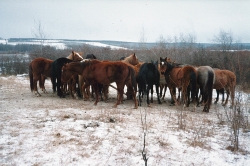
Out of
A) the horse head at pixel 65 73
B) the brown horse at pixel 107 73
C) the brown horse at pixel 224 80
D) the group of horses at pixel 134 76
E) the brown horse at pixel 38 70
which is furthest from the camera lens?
the brown horse at pixel 38 70

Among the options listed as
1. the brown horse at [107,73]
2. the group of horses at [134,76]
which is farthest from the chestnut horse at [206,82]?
the brown horse at [107,73]

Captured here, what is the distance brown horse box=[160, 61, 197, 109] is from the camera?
30.2 feet

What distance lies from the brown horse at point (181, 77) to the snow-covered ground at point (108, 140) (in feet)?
7.00

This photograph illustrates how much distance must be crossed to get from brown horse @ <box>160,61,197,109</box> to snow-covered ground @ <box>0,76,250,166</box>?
84.1 inches

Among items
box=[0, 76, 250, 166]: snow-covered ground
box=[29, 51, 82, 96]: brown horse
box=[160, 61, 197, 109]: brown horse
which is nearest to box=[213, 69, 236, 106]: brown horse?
box=[160, 61, 197, 109]: brown horse

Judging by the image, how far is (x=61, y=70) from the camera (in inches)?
438

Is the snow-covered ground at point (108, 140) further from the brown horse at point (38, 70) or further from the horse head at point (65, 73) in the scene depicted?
the brown horse at point (38, 70)

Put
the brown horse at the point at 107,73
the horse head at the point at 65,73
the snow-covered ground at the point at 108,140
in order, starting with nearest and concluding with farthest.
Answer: the snow-covered ground at the point at 108,140, the brown horse at the point at 107,73, the horse head at the point at 65,73

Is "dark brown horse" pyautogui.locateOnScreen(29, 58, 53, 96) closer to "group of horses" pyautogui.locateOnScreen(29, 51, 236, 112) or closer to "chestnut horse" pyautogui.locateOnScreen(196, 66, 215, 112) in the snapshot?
"group of horses" pyautogui.locateOnScreen(29, 51, 236, 112)

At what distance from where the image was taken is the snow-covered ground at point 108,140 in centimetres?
461

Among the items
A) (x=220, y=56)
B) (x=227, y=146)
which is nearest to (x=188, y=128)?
→ (x=227, y=146)

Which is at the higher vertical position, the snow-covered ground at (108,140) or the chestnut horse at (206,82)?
the chestnut horse at (206,82)

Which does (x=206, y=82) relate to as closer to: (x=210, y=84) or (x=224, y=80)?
(x=210, y=84)

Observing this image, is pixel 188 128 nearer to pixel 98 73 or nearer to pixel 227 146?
pixel 227 146
